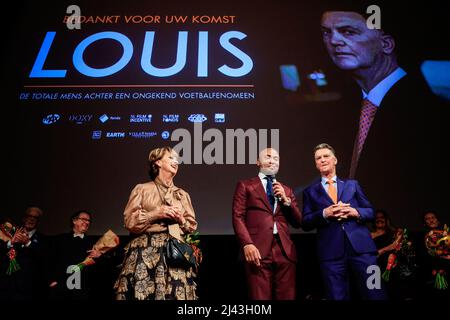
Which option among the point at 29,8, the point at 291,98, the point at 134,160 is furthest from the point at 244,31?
the point at 29,8

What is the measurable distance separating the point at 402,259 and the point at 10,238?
3.59 metres

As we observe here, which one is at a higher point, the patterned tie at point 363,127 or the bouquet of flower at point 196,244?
the patterned tie at point 363,127

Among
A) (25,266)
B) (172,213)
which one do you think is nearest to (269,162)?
(172,213)

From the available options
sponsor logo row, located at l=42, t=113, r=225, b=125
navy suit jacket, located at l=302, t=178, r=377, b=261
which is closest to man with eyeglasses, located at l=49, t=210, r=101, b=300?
sponsor logo row, located at l=42, t=113, r=225, b=125

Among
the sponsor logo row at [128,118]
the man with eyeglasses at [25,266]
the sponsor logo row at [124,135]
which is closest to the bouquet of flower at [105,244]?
the man with eyeglasses at [25,266]

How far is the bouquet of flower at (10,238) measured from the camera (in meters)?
5.28

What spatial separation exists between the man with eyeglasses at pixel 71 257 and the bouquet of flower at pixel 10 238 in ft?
1.06

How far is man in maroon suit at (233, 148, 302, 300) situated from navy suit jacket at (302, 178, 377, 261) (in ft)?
0.47

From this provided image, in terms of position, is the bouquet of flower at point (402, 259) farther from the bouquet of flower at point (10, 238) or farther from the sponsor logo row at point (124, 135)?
the bouquet of flower at point (10, 238)

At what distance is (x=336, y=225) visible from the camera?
186 inches

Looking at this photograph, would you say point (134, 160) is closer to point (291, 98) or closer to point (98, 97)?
point (98, 97)

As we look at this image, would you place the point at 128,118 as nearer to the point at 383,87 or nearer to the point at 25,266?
the point at 25,266

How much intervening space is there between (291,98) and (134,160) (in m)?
1.78
